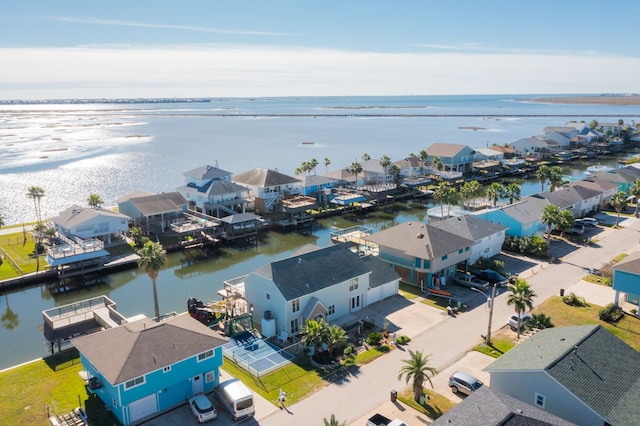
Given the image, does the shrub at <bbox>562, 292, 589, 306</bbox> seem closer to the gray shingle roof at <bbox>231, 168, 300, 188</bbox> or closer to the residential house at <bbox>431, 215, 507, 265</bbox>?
the residential house at <bbox>431, 215, 507, 265</bbox>

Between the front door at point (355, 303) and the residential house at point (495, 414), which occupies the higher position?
the residential house at point (495, 414)

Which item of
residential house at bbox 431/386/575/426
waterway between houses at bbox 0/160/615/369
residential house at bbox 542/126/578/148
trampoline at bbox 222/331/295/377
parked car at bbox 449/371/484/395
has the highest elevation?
residential house at bbox 542/126/578/148

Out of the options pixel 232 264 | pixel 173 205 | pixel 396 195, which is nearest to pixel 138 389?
pixel 232 264

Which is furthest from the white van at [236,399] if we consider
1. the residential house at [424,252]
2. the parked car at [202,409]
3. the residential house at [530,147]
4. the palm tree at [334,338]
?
the residential house at [530,147]

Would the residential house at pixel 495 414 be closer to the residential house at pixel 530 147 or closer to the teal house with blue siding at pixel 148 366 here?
the teal house with blue siding at pixel 148 366

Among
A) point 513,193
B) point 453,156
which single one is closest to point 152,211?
point 513,193

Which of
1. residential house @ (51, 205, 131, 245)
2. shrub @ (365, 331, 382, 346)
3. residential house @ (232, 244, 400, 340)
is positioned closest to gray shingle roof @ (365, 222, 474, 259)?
residential house @ (232, 244, 400, 340)

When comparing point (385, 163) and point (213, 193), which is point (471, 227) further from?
point (385, 163)
